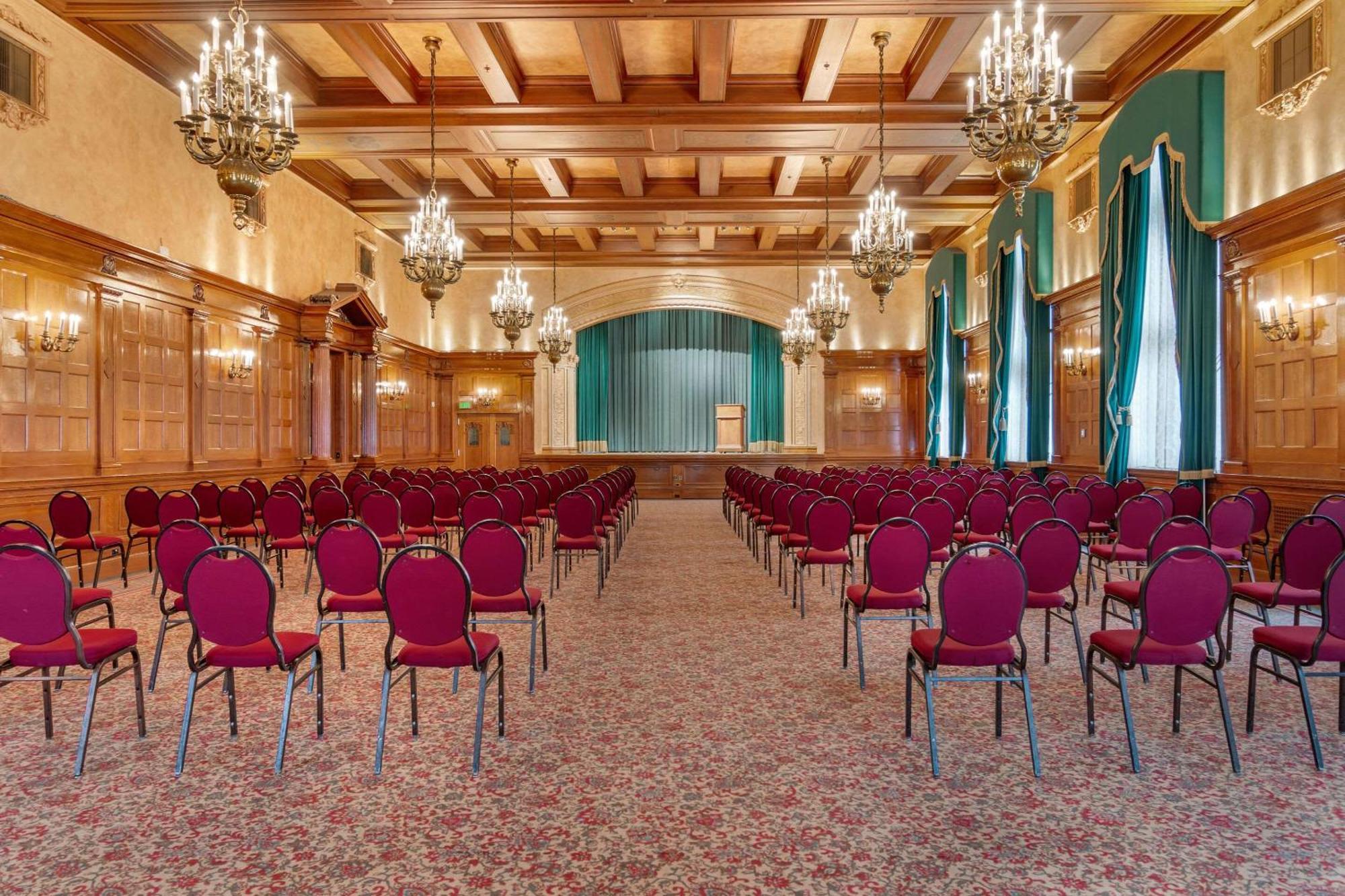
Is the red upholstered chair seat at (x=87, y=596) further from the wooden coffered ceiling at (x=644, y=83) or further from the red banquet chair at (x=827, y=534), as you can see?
the wooden coffered ceiling at (x=644, y=83)

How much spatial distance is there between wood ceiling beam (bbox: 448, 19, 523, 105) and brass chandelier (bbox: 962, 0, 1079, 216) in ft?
19.3

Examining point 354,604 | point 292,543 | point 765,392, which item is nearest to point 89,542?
point 292,543

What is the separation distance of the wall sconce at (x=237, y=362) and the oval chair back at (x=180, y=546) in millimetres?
7460

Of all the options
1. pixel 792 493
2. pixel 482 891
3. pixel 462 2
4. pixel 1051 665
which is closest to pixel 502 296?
pixel 462 2

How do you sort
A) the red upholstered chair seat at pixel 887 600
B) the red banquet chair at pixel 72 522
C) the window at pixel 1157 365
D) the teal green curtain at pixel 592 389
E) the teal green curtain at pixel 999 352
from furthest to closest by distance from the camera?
the teal green curtain at pixel 592 389 → the teal green curtain at pixel 999 352 → the window at pixel 1157 365 → the red banquet chair at pixel 72 522 → the red upholstered chair seat at pixel 887 600

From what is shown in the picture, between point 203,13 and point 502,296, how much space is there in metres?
5.66

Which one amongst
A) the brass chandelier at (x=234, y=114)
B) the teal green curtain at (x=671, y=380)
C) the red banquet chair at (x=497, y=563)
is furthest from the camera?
the teal green curtain at (x=671, y=380)

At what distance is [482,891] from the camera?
2.53m

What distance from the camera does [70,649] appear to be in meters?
3.60

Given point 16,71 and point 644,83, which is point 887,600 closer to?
point 644,83

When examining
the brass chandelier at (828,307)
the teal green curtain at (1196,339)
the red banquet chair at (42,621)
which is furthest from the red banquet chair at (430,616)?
the brass chandelier at (828,307)

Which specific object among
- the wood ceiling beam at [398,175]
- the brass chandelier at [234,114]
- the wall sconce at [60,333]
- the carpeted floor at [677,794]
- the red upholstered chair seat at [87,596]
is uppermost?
the wood ceiling beam at [398,175]

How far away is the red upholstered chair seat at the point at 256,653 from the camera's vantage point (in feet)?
11.6

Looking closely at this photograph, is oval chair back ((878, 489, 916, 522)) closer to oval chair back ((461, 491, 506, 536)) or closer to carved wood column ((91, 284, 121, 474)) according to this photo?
oval chair back ((461, 491, 506, 536))
